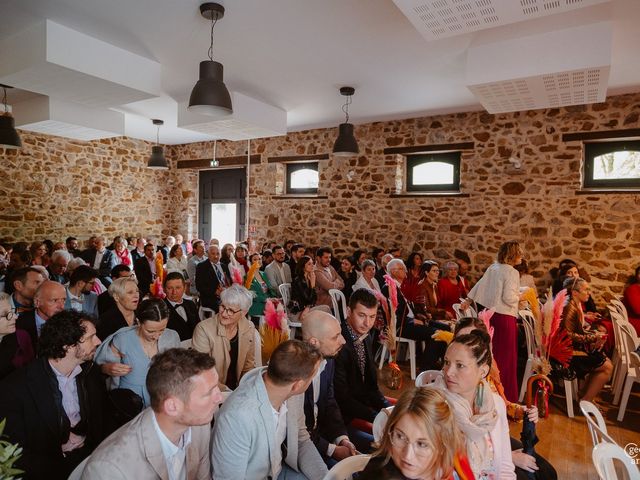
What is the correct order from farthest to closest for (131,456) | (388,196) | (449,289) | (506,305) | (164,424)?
(388,196), (449,289), (506,305), (164,424), (131,456)

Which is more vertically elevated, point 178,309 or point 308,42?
point 308,42

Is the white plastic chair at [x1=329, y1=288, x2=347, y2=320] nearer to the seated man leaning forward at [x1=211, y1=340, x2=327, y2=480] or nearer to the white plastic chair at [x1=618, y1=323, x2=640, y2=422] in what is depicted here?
the white plastic chair at [x1=618, y1=323, x2=640, y2=422]

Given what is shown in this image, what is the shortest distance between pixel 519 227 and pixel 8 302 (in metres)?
5.87

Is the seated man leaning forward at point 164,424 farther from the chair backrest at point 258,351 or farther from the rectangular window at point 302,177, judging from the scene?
the rectangular window at point 302,177

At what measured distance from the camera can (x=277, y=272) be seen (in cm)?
594

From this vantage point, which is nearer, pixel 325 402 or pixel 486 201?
pixel 325 402

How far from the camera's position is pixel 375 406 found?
2635mm

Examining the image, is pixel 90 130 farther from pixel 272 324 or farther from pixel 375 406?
pixel 375 406

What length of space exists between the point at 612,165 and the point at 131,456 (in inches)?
246

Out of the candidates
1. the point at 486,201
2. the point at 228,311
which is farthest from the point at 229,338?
the point at 486,201

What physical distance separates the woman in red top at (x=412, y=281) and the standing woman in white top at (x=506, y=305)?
126 cm

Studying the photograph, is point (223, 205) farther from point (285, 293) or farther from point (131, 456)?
point (131, 456)

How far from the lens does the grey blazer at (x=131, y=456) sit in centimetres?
125

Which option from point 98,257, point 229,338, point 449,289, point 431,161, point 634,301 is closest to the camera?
point 229,338
